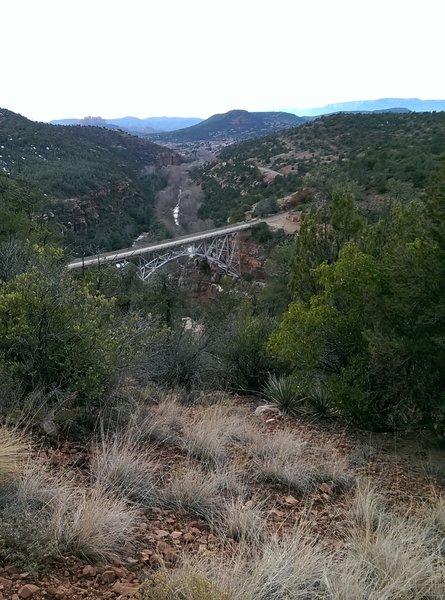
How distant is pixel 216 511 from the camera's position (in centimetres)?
353

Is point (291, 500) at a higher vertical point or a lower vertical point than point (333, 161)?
lower

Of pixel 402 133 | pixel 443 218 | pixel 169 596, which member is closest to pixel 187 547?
pixel 169 596

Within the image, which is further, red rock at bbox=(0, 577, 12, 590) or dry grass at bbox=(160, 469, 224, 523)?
dry grass at bbox=(160, 469, 224, 523)

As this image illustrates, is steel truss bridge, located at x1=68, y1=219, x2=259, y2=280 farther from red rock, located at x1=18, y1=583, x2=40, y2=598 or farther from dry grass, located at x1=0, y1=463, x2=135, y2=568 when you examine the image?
red rock, located at x1=18, y1=583, x2=40, y2=598

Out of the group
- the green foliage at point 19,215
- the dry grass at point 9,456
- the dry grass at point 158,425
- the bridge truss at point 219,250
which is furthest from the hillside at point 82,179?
the dry grass at point 9,456

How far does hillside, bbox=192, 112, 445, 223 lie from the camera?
33.8 metres

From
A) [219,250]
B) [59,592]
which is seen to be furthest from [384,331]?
[219,250]

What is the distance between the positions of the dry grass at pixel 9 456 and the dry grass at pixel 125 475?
0.53m

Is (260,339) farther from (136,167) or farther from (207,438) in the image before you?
(136,167)

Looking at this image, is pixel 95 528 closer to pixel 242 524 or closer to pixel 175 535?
pixel 175 535

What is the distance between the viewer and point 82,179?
4819cm

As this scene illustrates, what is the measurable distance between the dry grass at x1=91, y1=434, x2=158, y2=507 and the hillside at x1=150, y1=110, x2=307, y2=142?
522 ft

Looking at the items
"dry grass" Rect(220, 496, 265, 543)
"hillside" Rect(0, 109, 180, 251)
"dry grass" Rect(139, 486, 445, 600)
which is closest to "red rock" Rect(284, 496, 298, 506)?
"dry grass" Rect(220, 496, 265, 543)

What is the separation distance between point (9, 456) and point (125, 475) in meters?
0.81
